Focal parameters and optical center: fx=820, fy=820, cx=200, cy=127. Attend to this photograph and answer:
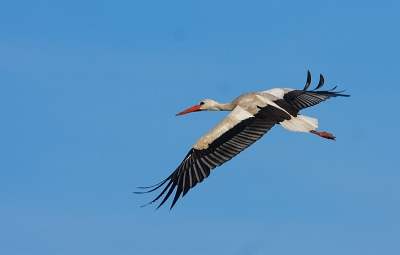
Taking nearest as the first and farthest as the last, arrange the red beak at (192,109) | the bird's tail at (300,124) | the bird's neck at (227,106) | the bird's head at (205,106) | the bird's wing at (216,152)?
the bird's wing at (216,152) < the bird's tail at (300,124) < the bird's neck at (227,106) < the bird's head at (205,106) < the red beak at (192,109)

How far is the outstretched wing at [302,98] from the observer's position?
17.6 m

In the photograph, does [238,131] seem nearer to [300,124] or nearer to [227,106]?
[300,124]

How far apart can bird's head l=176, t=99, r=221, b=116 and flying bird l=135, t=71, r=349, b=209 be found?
0.82 meters

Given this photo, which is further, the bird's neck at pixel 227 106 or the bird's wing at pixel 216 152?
the bird's neck at pixel 227 106

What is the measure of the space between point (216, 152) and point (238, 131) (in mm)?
672

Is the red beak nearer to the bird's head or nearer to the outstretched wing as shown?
the bird's head

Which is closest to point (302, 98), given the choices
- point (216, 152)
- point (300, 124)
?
point (300, 124)

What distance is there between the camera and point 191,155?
1577 cm

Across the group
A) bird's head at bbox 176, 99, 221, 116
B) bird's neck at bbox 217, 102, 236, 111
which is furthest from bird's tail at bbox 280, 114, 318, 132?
bird's head at bbox 176, 99, 221, 116

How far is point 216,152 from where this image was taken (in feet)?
51.8

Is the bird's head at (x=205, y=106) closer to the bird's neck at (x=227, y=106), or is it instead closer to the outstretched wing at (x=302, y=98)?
the bird's neck at (x=227, y=106)

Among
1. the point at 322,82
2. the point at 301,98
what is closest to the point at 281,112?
the point at 301,98

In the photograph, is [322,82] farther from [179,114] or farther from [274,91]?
[179,114]

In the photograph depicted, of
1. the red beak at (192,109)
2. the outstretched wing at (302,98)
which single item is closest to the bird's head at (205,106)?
the red beak at (192,109)
